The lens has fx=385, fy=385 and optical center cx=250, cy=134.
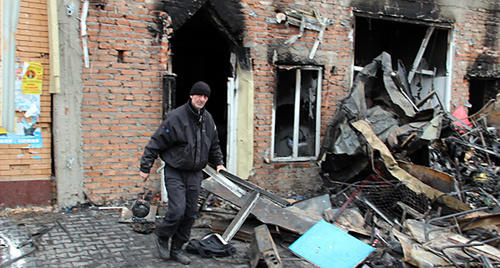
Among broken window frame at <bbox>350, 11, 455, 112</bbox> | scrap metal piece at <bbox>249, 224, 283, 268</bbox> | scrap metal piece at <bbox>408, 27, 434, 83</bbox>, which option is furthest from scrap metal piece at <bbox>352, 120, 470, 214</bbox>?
scrap metal piece at <bbox>408, 27, 434, 83</bbox>

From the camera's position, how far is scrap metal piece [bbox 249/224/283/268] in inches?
158

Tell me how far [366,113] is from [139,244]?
4.12 m

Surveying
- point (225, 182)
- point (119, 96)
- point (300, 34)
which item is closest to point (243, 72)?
point (300, 34)

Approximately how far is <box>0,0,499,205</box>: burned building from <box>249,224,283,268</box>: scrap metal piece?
2584 mm

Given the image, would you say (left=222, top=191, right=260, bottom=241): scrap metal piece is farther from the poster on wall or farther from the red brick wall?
the red brick wall

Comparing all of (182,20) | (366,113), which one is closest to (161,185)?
(182,20)

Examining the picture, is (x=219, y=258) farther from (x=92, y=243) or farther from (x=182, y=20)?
(x=182, y=20)

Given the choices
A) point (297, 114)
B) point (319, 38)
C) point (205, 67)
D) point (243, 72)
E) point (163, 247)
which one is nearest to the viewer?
point (163, 247)

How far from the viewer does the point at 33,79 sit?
5539mm

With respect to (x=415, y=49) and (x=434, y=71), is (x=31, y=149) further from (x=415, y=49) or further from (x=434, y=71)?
(x=434, y=71)

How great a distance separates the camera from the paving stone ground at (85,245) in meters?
4.10

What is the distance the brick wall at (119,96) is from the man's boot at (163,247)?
214 cm

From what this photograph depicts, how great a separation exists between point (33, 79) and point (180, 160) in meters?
3.01

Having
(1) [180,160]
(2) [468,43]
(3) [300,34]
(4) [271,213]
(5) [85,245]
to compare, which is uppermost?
Answer: (2) [468,43]
